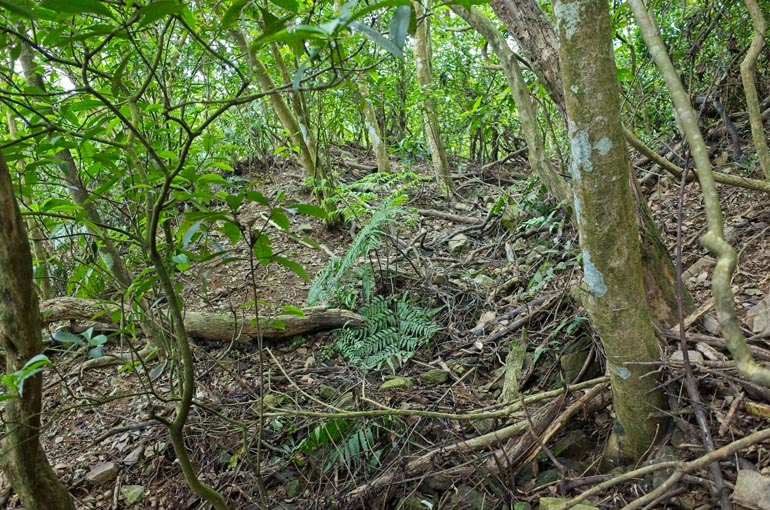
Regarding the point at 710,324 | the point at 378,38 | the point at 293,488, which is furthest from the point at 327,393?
the point at 378,38

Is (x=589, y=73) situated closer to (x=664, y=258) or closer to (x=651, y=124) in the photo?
(x=664, y=258)

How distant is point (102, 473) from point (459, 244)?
343 cm

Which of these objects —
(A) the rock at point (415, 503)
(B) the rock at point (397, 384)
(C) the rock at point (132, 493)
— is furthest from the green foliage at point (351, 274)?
(A) the rock at point (415, 503)

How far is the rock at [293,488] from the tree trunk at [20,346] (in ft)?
3.45

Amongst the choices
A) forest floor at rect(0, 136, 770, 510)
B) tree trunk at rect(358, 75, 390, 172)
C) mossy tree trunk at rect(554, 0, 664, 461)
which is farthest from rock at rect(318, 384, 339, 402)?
tree trunk at rect(358, 75, 390, 172)

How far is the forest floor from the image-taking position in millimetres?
1878

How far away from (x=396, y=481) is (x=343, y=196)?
310 centimetres

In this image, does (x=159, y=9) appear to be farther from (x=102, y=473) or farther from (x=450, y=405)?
(x=102, y=473)

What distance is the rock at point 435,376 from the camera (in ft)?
9.97

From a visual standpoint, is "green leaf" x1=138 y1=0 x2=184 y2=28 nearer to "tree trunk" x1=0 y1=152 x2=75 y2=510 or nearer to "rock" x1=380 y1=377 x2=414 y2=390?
"tree trunk" x1=0 y1=152 x2=75 y2=510

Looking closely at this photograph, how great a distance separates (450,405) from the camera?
2764 mm

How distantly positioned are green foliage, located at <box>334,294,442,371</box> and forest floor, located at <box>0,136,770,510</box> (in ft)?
0.27

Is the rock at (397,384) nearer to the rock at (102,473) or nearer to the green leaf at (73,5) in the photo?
the rock at (102,473)

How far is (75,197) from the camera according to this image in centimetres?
313
